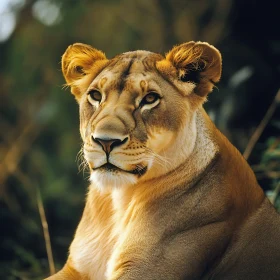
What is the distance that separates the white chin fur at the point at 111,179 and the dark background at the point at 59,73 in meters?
4.63

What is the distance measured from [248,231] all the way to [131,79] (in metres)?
0.98

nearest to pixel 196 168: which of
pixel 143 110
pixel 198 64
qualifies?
pixel 143 110

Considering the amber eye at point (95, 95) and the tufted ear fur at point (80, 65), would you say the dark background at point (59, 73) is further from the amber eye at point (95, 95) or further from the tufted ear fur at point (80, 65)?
the amber eye at point (95, 95)

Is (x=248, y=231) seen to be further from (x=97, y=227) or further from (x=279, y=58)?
(x=279, y=58)

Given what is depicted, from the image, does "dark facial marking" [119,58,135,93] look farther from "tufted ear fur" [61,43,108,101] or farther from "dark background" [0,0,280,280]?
"dark background" [0,0,280,280]

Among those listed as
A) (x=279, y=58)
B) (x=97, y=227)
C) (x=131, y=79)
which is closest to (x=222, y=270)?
(x=97, y=227)

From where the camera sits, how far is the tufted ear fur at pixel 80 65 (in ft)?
16.1

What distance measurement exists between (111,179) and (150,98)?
18.8 inches

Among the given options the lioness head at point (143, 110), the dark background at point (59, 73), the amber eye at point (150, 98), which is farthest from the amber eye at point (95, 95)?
the dark background at point (59, 73)

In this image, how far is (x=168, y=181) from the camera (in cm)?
460

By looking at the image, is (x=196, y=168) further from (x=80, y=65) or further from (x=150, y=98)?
(x=80, y=65)

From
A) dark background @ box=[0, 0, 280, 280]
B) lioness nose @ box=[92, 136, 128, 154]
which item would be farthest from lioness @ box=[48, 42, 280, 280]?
dark background @ box=[0, 0, 280, 280]

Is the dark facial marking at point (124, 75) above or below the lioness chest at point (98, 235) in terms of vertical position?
above

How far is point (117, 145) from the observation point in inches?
169
